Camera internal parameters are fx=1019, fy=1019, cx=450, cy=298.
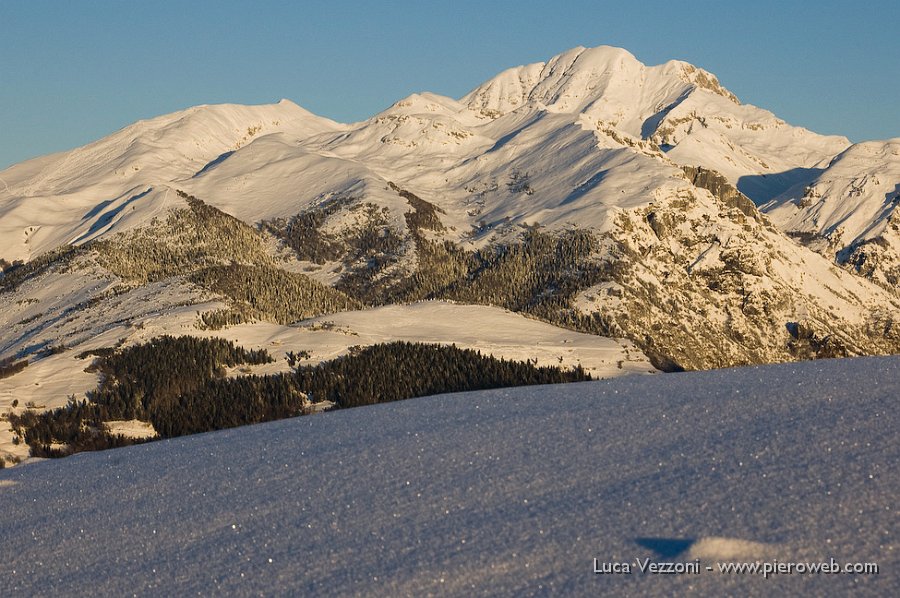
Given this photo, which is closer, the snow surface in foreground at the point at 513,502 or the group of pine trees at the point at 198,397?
the snow surface in foreground at the point at 513,502

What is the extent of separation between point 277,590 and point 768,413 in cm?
2343

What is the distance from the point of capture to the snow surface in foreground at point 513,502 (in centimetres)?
3312

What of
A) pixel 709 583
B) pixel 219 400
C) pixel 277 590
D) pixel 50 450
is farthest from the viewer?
pixel 219 400

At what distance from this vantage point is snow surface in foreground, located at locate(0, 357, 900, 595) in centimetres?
3312

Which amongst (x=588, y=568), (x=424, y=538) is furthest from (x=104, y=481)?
(x=588, y=568)

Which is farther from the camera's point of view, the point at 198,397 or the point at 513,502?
the point at 198,397

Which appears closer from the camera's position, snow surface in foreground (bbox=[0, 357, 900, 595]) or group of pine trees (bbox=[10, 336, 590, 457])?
snow surface in foreground (bbox=[0, 357, 900, 595])

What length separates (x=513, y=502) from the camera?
39.1 meters

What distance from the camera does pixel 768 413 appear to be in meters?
45.7

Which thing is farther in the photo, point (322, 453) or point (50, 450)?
point (50, 450)

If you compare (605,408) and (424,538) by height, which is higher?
(605,408)

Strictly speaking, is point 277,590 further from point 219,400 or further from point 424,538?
point 219,400

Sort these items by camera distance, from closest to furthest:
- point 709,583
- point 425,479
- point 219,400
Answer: point 709,583
point 425,479
point 219,400

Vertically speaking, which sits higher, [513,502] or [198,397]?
[198,397]
